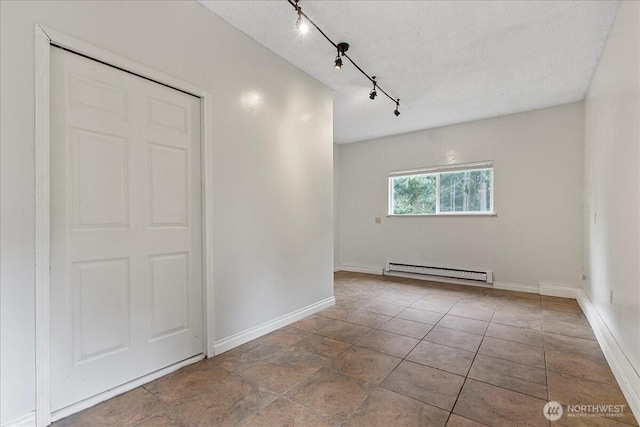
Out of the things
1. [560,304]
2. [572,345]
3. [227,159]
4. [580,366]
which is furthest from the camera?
[560,304]

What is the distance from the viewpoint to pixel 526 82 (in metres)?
3.39

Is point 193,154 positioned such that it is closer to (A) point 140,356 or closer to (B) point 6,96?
(B) point 6,96

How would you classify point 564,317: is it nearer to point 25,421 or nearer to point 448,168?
point 448,168

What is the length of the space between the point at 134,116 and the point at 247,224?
1135mm

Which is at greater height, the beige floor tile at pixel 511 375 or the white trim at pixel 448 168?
the white trim at pixel 448 168

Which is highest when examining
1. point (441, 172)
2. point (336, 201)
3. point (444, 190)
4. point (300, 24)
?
point (300, 24)

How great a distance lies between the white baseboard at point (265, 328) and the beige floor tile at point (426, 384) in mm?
1215

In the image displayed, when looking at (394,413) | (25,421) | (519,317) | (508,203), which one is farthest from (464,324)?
(25,421)

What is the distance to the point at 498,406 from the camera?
171 centimetres

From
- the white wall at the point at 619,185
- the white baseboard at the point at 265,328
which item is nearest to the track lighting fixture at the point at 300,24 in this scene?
the white wall at the point at 619,185

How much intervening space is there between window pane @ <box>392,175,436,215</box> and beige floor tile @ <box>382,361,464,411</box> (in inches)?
138

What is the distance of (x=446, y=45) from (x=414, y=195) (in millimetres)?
3044

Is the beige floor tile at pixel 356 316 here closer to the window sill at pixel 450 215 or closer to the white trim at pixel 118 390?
the white trim at pixel 118 390

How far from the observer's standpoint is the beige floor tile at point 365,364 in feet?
6.73
